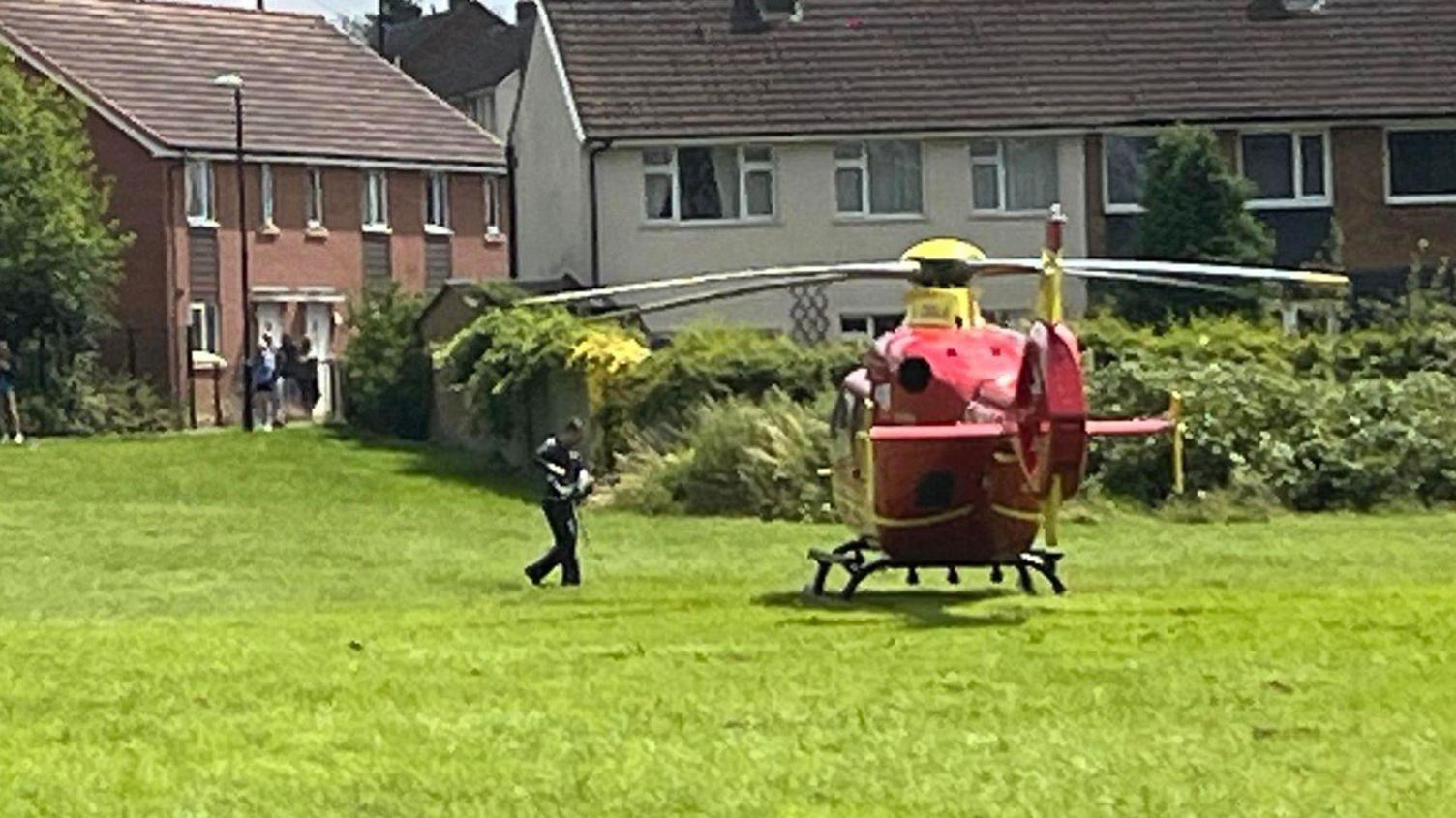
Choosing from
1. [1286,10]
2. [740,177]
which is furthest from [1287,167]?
[740,177]

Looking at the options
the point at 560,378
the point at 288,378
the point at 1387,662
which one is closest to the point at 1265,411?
the point at 560,378

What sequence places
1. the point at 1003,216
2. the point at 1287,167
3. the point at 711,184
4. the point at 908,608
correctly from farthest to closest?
the point at 1287,167, the point at 1003,216, the point at 711,184, the point at 908,608

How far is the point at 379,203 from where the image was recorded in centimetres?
7312

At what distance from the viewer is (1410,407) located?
4234 cm

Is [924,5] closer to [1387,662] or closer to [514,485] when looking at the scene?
[514,485]

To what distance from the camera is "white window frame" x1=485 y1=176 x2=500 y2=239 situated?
7725 centimetres

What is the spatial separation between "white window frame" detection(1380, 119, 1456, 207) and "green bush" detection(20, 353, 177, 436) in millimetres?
22625

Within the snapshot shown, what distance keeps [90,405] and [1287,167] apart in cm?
2183

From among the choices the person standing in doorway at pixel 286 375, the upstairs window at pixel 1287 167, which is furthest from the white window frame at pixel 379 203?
the upstairs window at pixel 1287 167

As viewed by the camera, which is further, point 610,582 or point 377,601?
point 610,582

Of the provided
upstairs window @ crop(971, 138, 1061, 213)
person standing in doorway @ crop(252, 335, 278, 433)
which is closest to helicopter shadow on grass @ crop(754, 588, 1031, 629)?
upstairs window @ crop(971, 138, 1061, 213)

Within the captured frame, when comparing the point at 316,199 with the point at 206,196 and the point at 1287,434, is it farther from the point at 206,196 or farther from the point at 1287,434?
the point at 1287,434

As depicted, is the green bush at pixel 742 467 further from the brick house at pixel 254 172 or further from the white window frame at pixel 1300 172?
the brick house at pixel 254 172

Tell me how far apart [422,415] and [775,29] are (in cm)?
926
